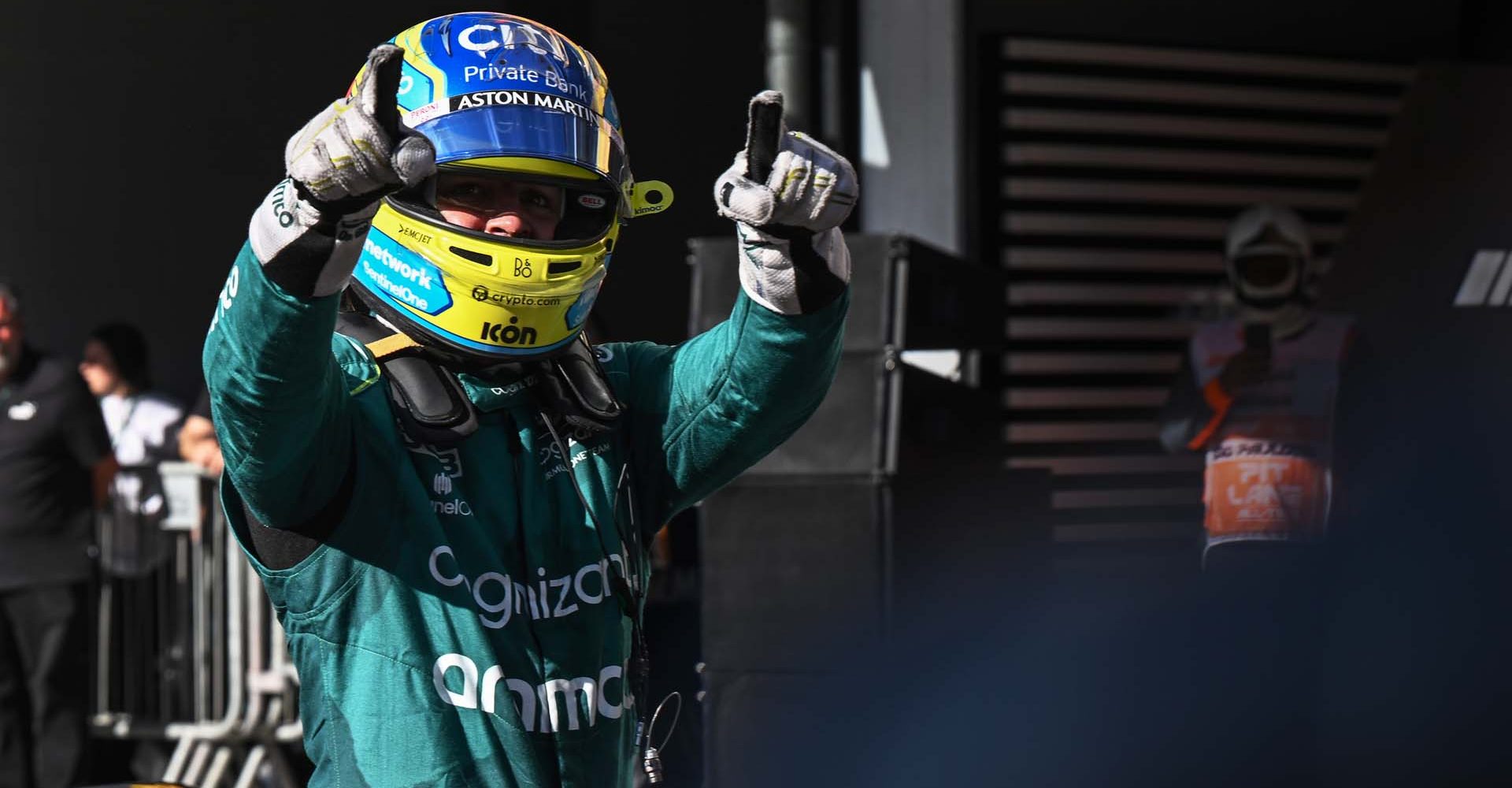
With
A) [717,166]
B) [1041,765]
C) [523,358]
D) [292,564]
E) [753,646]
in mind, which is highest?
[717,166]

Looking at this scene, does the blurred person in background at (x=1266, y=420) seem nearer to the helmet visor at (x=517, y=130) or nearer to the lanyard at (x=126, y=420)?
the helmet visor at (x=517, y=130)

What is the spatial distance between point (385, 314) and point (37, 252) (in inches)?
322

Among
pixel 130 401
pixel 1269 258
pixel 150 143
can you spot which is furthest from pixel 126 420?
pixel 1269 258

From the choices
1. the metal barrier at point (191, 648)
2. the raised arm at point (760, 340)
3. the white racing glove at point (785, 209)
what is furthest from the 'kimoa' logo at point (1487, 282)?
the white racing glove at point (785, 209)

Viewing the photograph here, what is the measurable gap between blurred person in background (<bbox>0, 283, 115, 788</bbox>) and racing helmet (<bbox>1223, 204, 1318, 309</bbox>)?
12.1 ft

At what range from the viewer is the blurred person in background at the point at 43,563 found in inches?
239

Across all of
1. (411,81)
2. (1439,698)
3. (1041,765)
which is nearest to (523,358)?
(411,81)

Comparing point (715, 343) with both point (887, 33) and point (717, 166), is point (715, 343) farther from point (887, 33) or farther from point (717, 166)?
point (717, 166)

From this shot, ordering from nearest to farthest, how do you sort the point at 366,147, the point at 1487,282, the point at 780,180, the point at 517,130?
the point at 366,147 → the point at 780,180 → the point at 517,130 → the point at 1487,282

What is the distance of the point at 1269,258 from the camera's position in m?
5.42

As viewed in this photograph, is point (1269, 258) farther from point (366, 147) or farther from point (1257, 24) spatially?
point (366, 147)

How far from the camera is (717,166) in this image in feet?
30.0

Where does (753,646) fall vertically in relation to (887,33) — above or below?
below

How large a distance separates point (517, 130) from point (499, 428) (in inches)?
13.4
